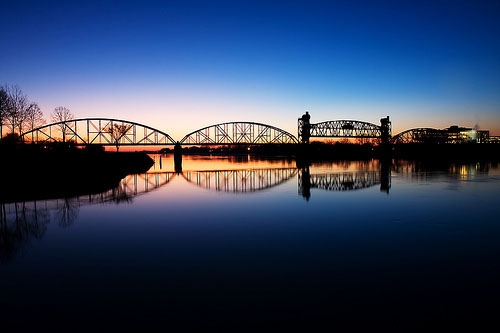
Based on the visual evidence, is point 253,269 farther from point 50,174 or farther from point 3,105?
point 3,105

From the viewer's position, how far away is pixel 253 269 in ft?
31.7

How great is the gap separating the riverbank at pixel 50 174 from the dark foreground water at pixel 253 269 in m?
8.66

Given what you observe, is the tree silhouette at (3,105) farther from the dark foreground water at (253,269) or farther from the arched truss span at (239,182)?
the dark foreground water at (253,269)

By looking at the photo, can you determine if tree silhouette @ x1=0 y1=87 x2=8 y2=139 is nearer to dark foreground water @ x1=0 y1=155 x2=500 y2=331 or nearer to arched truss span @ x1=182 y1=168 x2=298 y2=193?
arched truss span @ x1=182 y1=168 x2=298 y2=193

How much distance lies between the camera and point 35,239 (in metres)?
13.4

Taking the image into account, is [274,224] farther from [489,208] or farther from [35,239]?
[489,208]

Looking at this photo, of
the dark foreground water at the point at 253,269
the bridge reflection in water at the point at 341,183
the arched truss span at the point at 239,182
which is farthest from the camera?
the arched truss span at the point at 239,182

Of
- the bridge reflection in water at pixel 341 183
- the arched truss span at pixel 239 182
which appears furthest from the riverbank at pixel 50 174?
the bridge reflection in water at pixel 341 183

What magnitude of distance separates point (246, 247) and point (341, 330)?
6.08 m

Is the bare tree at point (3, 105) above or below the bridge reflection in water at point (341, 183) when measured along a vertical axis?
above

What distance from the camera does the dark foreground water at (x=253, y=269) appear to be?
694cm

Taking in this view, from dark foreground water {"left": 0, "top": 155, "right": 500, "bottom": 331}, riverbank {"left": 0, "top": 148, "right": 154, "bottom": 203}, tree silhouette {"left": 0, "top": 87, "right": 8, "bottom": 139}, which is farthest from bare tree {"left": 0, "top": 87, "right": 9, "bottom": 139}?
dark foreground water {"left": 0, "top": 155, "right": 500, "bottom": 331}

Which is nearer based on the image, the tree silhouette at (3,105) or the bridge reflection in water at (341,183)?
the bridge reflection in water at (341,183)

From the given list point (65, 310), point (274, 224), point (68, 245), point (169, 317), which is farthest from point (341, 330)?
point (68, 245)
